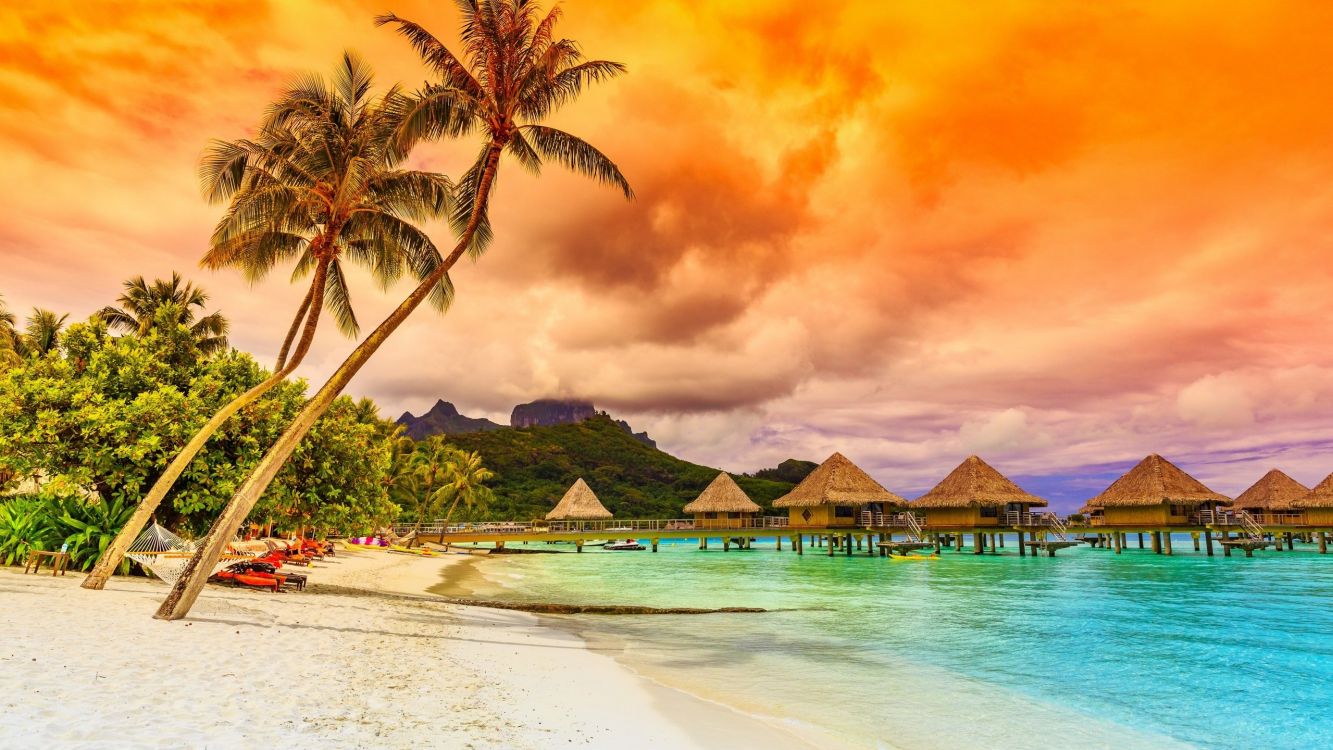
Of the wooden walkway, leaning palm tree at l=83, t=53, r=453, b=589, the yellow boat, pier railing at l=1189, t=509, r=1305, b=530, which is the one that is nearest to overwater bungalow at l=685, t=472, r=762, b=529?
the wooden walkway

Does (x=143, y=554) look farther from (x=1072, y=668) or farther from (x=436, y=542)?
(x=436, y=542)

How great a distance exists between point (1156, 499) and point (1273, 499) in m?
14.6

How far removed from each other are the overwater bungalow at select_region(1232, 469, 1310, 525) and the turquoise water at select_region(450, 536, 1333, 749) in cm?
2844

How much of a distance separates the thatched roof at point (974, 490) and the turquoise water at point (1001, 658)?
16.2 metres

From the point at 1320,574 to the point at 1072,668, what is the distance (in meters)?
30.5

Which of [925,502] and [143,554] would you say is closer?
[143,554]

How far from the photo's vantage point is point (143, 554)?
41.4ft

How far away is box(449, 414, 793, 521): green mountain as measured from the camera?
8106 centimetres

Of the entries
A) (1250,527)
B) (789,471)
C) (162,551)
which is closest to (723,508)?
(1250,527)

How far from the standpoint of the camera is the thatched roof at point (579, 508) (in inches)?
2190

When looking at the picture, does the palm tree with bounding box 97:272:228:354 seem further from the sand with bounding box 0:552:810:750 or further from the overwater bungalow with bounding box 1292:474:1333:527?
the overwater bungalow with bounding box 1292:474:1333:527

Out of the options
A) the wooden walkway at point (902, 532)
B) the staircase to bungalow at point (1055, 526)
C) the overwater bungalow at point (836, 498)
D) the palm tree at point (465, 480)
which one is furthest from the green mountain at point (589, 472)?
the staircase to bungalow at point (1055, 526)

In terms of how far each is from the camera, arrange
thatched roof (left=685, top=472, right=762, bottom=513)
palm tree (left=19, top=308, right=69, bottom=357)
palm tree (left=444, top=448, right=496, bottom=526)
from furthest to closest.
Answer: palm tree (left=444, top=448, right=496, bottom=526) < thatched roof (left=685, top=472, right=762, bottom=513) < palm tree (left=19, top=308, right=69, bottom=357)

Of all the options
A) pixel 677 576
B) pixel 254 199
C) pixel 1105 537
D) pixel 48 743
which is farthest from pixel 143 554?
pixel 1105 537
